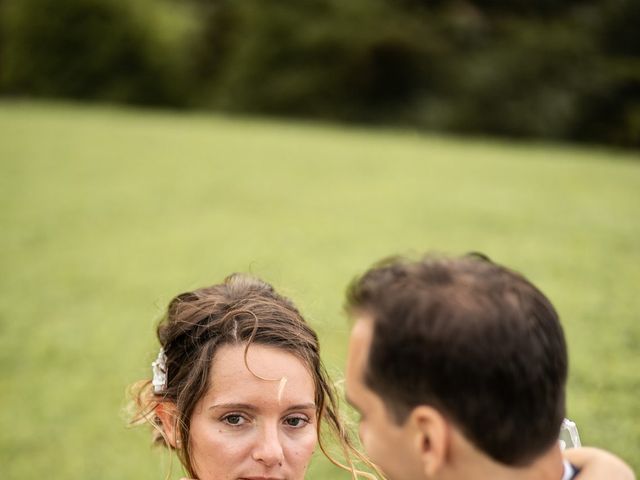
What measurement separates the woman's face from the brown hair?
37mm

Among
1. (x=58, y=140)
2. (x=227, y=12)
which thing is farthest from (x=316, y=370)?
(x=227, y=12)

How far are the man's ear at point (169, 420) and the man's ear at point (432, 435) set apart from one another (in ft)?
3.49

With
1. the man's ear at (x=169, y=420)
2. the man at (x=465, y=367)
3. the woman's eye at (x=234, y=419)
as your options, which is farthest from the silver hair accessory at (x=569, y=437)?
the man's ear at (x=169, y=420)

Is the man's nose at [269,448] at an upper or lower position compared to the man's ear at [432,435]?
lower

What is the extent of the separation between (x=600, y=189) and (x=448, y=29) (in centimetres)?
1730

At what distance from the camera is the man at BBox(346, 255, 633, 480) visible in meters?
1.17

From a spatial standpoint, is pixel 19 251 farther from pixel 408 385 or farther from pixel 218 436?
pixel 408 385

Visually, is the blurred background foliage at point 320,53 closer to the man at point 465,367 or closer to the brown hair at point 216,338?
the brown hair at point 216,338

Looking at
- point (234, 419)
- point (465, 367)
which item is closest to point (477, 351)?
point (465, 367)

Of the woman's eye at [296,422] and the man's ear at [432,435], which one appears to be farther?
the woman's eye at [296,422]

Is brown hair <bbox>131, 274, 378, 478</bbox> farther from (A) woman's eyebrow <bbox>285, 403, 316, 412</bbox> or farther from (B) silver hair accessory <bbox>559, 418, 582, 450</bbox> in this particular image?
(B) silver hair accessory <bbox>559, 418, 582, 450</bbox>

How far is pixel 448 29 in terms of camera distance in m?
25.9

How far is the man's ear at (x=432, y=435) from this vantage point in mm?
1214

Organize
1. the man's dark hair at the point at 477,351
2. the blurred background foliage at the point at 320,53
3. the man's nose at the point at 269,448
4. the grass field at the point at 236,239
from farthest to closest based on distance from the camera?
the blurred background foliage at the point at 320,53 < the grass field at the point at 236,239 < the man's nose at the point at 269,448 < the man's dark hair at the point at 477,351
